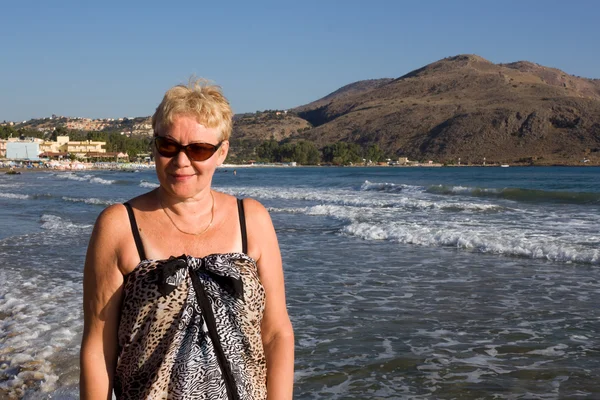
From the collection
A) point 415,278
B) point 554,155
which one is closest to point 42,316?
point 415,278

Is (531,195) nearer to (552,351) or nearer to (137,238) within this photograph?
(552,351)

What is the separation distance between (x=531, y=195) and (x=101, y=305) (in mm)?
37265

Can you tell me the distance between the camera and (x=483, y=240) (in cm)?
1474

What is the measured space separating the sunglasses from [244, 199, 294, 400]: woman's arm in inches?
8.4

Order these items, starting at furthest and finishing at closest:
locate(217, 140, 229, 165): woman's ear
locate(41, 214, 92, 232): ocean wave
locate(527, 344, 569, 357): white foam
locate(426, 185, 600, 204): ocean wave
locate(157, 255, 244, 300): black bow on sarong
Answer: locate(426, 185, 600, 204): ocean wave → locate(41, 214, 92, 232): ocean wave → locate(527, 344, 569, 357): white foam → locate(217, 140, 229, 165): woman's ear → locate(157, 255, 244, 300): black bow on sarong

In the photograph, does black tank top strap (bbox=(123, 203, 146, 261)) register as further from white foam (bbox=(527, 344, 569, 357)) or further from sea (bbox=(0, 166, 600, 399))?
white foam (bbox=(527, 344, 569, 357))

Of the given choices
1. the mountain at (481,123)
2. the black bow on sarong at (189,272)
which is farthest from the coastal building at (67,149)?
the black bow on sarong at (189,272)

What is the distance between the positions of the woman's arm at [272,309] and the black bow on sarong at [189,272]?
0.16 meters

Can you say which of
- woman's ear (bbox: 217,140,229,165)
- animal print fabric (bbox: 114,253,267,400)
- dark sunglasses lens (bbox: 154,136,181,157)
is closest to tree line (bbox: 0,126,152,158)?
woman's ear (bbox: 217,140,229,165)

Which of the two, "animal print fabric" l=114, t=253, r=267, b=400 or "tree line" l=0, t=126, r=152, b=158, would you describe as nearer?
"animal print fabric" l=114, t=253, r=267, b=400

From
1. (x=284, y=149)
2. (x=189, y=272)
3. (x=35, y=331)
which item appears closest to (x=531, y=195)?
(x=35, y=331)

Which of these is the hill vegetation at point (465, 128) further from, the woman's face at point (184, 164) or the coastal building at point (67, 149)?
the woman's face at point (184, 164)

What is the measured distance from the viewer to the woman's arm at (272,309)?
7.38 ft

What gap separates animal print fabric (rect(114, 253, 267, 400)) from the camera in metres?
2.06
